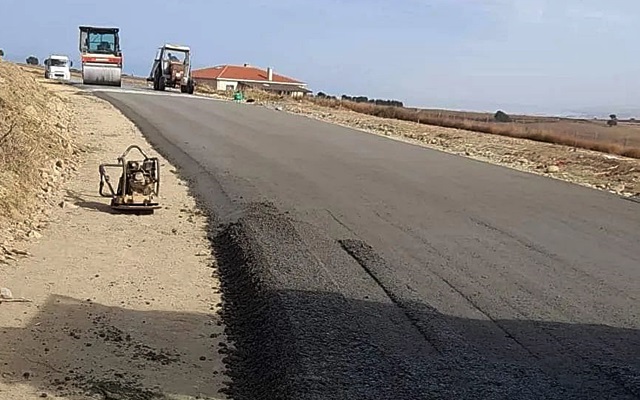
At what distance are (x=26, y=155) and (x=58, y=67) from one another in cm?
4594

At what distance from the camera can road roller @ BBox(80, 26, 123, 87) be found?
50.6 metres

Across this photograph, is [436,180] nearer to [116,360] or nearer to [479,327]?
[479,327]

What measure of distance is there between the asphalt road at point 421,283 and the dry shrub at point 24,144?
103 inches

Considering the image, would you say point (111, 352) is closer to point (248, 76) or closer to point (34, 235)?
point (34, 235)

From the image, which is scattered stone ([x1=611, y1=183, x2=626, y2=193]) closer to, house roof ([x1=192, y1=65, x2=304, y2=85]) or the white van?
the white van

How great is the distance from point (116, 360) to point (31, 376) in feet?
2.29

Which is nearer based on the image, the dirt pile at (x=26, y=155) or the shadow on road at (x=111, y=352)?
the shadow on road at (x=111, y=352)

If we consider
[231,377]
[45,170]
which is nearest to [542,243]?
[231,377]

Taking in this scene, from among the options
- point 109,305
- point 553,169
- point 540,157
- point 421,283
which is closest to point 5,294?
point 109,305

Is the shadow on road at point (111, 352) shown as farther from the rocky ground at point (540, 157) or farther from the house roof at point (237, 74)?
the house roof at point (237, 74)

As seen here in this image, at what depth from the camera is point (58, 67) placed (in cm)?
5769

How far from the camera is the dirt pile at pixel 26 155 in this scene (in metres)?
11.5

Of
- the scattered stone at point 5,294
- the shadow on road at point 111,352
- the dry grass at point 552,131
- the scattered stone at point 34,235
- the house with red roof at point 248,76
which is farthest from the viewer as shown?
the house with red roof at point 248,76

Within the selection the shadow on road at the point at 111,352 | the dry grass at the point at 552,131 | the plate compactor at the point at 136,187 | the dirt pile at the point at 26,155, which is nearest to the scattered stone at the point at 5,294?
the shadow on road at the point at 111,352
